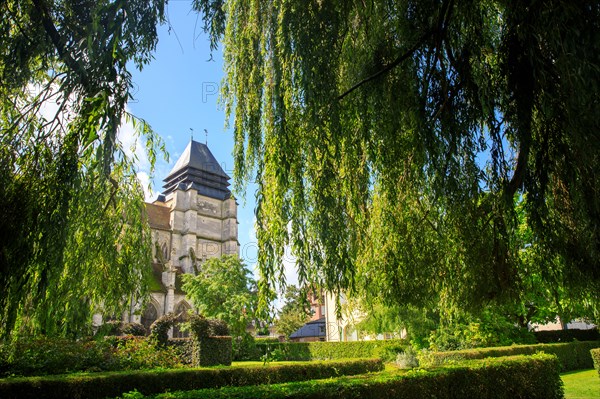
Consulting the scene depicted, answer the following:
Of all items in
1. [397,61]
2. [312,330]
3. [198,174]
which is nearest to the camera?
[397,61]

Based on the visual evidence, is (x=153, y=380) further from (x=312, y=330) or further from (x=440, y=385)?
(x=312, y=330)

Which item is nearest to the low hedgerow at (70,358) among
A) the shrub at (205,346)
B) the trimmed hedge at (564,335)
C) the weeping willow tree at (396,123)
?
the shrub at (205,346)

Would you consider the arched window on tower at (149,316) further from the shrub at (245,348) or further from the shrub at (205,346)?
the shrub at (205,346)

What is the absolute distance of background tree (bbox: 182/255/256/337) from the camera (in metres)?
25.2

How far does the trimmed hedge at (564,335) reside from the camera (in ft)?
66.7

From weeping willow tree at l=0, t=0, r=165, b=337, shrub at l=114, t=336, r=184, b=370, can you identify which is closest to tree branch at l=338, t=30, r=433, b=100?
weeping willow tree at l=0, t=0, r=165, b=337

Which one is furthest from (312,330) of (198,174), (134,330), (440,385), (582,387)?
(440,385)

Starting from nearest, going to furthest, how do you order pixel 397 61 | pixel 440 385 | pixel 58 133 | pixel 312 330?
pixel 58 133
pixel 397 61
pixel 440 385
pixel 312 330

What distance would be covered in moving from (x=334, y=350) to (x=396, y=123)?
23.9 metres

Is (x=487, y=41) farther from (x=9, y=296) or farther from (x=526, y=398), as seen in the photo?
(x=526, y=398)

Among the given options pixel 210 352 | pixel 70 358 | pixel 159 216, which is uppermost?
pixel 159 216

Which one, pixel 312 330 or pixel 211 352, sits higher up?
pixel 211 352

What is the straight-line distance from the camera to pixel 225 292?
26.4 meters

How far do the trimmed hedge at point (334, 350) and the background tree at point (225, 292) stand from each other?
223 cm
